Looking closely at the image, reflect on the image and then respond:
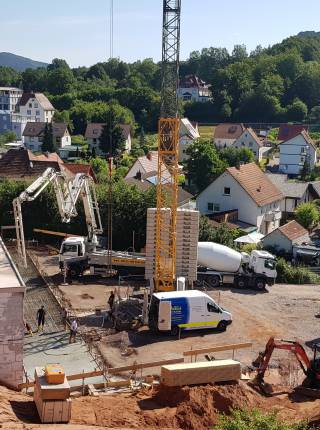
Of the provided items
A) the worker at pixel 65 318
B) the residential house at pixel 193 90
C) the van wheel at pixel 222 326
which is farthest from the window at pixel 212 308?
the residential house at pixel 193 90

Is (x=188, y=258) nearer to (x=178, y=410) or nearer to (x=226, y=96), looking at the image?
(x=178, y=410)

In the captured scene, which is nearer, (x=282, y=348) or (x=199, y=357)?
(x=282, y=348)

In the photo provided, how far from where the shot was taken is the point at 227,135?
3489 inches

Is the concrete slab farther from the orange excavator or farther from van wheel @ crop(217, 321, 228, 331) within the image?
van wheel @ crop(217, 321, 228, 331)

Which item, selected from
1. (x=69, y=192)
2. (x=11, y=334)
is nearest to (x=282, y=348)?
(x=11, y=334)

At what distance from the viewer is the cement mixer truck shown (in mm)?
28703

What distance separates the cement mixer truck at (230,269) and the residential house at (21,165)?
1886 centimetres

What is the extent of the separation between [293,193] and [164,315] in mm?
27230

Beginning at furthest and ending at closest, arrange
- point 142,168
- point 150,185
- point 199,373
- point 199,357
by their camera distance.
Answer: point 142,168, point 150,185, point 199,357, point 199,373

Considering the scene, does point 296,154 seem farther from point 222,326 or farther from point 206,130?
point 222,326

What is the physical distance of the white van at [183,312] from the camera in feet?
73.9

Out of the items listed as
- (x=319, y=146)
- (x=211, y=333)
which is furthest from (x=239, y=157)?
(x=211, y=333)

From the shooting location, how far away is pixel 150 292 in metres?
25.8

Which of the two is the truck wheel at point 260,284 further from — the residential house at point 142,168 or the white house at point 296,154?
the white house at point 296,154
